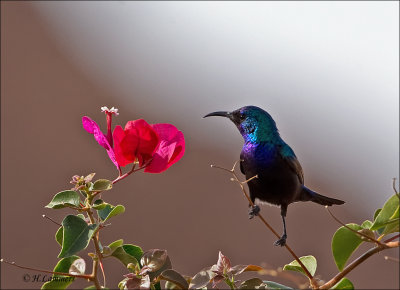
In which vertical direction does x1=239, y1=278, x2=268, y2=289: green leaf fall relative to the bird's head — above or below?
below

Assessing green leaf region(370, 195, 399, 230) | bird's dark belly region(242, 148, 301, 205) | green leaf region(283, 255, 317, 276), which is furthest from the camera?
bird's dark belly region(242, 148, 301, 205)

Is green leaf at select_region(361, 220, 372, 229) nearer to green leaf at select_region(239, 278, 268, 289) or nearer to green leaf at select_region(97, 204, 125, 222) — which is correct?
green leaf at select_region(239, 278, 268, 289)

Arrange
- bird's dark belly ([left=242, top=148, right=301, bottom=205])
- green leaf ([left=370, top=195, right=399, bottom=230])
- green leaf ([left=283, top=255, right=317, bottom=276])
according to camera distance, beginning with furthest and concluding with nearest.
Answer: bird's dark belly ([left=242, top=148, right=301, bottom=205]) → green leaf ([left=283, top=255, right=317, bottom=276]) → green leaf ([left=370, top=195, right=399, bottom=230])

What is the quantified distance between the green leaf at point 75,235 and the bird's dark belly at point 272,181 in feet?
1.36

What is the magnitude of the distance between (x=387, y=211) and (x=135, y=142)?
288 mm

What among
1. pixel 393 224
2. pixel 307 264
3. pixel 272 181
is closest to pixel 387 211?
pixel 393 224

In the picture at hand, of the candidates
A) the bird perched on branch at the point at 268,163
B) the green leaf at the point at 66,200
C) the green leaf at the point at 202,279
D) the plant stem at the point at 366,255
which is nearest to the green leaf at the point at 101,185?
the green leaf at the point at 66,200

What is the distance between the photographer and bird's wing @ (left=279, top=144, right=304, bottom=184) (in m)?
0.87

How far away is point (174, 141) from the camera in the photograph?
Result: 62cm

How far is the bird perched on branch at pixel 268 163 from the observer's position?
2.81ft

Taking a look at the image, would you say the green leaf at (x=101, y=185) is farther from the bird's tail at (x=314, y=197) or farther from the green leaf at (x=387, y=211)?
the bird's tail at (x=314, y=197)

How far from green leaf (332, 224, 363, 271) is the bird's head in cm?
43

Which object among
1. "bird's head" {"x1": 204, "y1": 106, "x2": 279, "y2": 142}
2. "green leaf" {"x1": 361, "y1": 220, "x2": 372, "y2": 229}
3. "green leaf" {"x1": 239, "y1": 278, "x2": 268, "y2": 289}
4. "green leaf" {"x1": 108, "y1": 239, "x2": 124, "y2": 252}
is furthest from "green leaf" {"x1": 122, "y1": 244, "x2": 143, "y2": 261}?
"bird's head" {"x1": 204, "y1": 106, "x2": 279, "y2": 142}

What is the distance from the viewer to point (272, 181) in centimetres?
85
